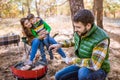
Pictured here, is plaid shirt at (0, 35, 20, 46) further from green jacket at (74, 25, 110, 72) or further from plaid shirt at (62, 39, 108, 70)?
plaid shirt at (62, 39, 108, 70)

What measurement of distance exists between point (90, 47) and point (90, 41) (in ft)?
0.25

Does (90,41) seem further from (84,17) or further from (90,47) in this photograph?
(84,17)

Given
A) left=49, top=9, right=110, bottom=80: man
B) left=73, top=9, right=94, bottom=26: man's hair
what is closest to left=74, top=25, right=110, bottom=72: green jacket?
left=49, top=9, right=110, bottom=80: man

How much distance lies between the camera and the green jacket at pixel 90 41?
288 cm

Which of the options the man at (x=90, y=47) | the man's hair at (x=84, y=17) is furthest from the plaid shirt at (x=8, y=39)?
the man's hair at (x=84, y=17)

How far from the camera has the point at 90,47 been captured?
294 cm

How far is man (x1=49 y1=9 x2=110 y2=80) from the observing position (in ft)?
9.17

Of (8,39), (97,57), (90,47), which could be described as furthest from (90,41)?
(8,39)

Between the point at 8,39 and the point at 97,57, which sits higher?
the point at 97,57

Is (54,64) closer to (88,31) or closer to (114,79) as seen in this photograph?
(114,79)

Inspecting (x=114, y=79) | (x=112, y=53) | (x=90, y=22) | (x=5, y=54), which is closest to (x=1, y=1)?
(x=5, y=54)

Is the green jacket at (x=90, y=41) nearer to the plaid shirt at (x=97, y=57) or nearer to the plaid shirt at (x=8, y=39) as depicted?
the plaid shirt at (x=97, y=57)

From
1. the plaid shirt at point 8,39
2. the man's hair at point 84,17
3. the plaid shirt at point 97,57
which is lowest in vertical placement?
the plaid shirt at point 8,39

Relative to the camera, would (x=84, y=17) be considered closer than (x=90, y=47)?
Yes
